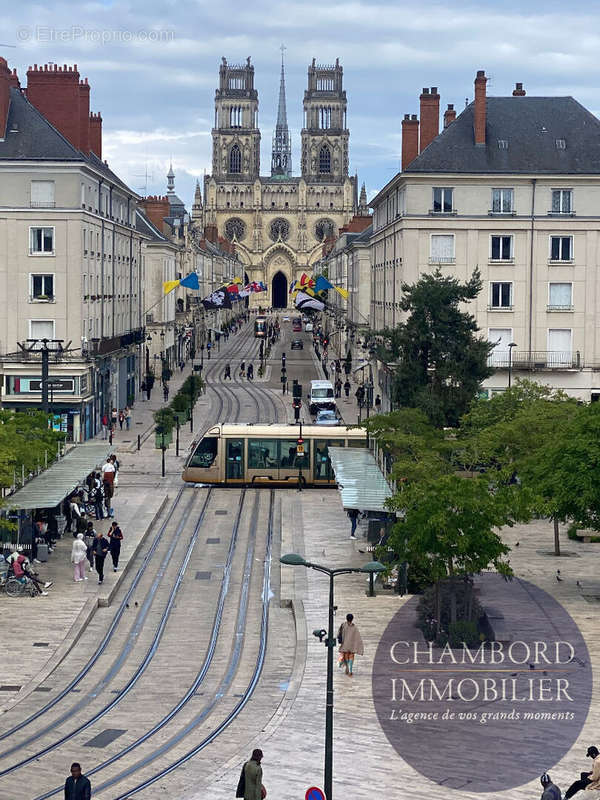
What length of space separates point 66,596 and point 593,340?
3616 centimetres

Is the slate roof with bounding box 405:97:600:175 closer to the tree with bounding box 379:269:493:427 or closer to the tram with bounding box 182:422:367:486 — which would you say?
the tree with bounding box 379:269:493:427

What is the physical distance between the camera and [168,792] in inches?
827

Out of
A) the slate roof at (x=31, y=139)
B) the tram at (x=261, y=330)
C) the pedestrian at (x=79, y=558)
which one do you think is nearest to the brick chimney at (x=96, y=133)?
the slate roof at (x=31, y=139)

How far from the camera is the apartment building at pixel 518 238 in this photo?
63.5 metres

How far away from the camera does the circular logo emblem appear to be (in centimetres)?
2238

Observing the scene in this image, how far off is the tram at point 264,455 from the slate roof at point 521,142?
52.1ft

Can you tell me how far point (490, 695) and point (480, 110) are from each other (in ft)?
139

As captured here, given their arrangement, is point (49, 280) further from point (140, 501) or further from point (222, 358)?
point (222, 358)

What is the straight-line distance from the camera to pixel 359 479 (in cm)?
4328

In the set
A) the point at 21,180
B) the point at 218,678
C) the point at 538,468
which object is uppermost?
the point at 21,180

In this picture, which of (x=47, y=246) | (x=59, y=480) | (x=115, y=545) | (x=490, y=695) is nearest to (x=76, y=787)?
(x=490, y=695)

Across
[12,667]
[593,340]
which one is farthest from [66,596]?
[593,340]

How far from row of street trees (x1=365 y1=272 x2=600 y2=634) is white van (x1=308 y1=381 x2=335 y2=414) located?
79.7ft

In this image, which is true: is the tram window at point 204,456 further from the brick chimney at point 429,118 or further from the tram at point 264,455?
the brick chimney at point 429,118
